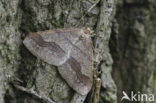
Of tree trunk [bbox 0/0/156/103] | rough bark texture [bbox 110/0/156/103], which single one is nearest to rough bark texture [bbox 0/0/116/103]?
tree trunk [bbox 0/0/156/103]

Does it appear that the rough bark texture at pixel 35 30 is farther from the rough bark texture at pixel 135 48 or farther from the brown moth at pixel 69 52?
the rough bark texture at pixel 135 48

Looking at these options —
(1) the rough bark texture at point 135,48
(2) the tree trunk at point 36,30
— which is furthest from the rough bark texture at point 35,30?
(1) the rough bark texture at point 135,48

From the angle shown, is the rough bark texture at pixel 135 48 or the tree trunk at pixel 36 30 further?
the rough bark texture at pixel 135 48

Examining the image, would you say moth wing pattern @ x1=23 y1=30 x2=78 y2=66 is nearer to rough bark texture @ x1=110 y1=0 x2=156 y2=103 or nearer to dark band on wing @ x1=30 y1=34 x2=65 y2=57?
dark band on wing @ x1=30 y1=34 x2=65 y2=57

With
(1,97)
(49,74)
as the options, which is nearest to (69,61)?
(49,74)

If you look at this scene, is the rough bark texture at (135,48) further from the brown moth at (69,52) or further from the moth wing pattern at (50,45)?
the moth wing pattern at (50,45)

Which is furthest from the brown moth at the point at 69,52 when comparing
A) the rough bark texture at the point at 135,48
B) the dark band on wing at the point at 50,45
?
the rough bark texture at the point at 135,48

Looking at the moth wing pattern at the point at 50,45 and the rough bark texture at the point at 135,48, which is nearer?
the moth wing pattern at the point at 50,45

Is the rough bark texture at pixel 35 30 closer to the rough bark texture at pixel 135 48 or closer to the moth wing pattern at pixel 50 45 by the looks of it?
the moth wing pattern at pixel 50 45

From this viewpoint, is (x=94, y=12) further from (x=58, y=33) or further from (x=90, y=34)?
(x=58, y=33)
